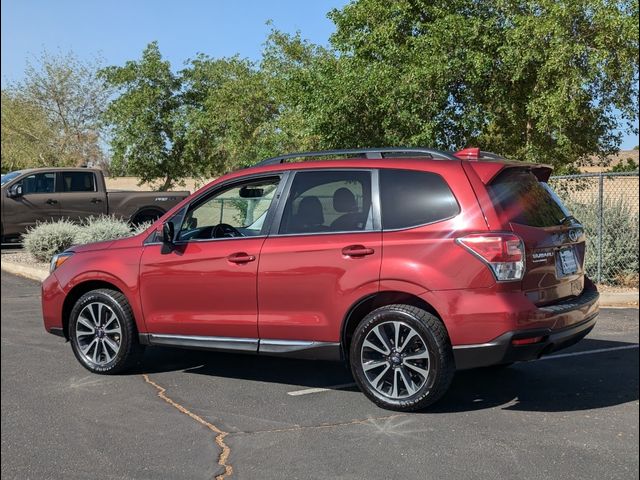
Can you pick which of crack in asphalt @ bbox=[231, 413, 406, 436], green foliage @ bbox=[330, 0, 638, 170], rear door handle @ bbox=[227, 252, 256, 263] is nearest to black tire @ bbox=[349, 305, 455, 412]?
crack in asphalt @ bbox=[231, 413, 406, 436]

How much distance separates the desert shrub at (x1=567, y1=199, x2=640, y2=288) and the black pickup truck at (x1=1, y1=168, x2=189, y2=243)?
918 cm

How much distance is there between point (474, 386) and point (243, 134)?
15.6 m

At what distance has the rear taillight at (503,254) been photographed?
4285 millimetres

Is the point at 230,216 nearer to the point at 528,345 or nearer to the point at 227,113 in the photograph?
the point at 528,345

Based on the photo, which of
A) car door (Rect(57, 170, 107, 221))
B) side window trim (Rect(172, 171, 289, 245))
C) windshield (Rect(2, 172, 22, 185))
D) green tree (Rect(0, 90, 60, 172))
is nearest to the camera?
side window trim (Rect(172, 171, 289, 245))

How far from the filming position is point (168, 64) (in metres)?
26.2

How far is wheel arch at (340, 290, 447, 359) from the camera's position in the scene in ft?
15.2

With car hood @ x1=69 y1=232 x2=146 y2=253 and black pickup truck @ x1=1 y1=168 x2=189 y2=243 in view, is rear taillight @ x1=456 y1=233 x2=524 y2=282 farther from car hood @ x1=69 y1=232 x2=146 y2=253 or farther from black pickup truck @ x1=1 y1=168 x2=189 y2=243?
black pickup truck @ x1=1 y1=168 x2=189 y2=243

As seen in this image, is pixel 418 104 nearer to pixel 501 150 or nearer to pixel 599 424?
pixel 501 150

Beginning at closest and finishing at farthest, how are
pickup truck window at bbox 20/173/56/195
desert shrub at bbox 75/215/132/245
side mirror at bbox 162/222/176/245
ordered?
side mirror at bbox 162/222/176/245
desert shrub at bbox 75/215/132/245
pickup truck window at bbox 20/173/56/195

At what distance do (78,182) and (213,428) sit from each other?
13.1 metres

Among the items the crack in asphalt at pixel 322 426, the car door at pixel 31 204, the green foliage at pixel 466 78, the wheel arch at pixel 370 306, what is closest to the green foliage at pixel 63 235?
the car door at pixel 31 204

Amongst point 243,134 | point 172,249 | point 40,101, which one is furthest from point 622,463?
point 40,101

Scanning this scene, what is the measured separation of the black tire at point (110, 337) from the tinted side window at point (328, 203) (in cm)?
162
